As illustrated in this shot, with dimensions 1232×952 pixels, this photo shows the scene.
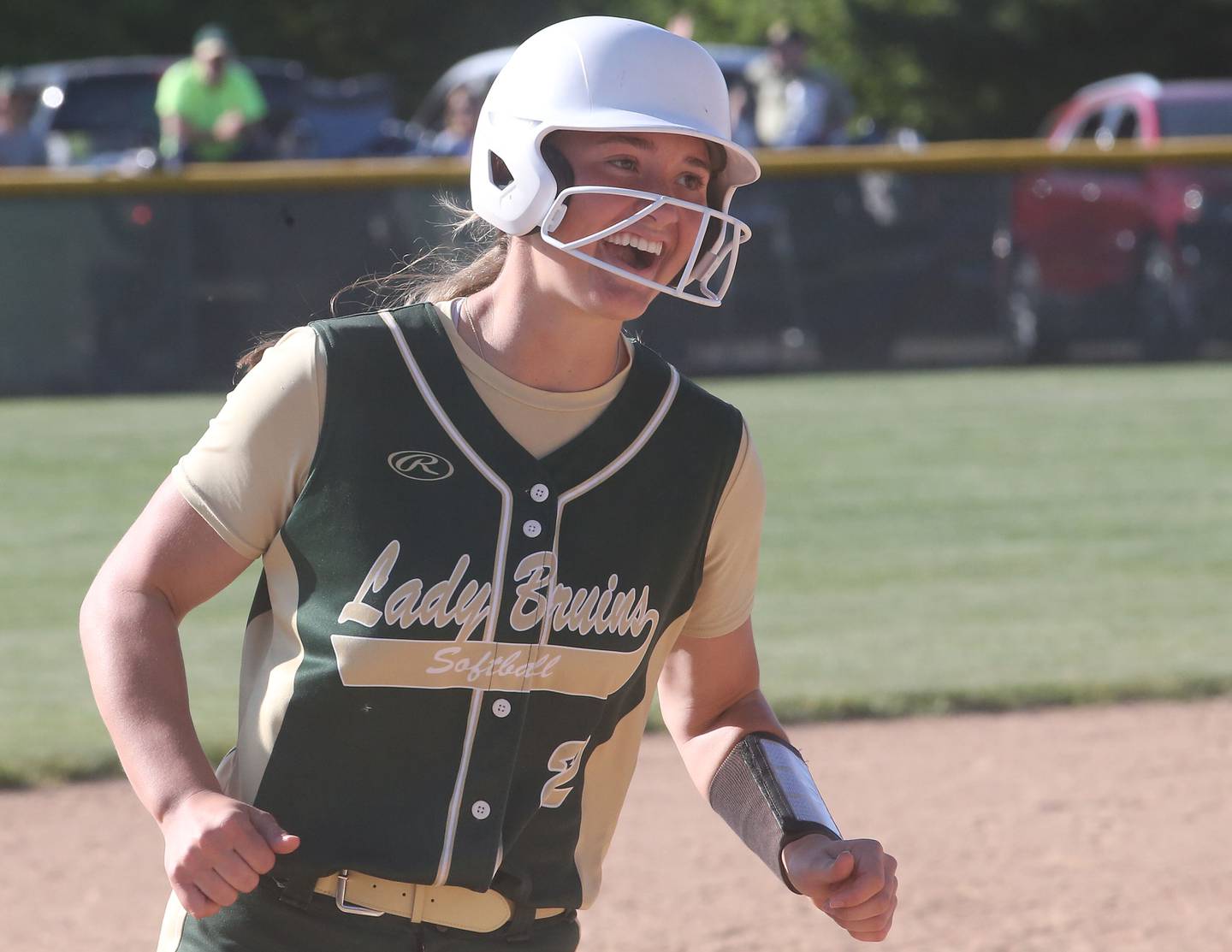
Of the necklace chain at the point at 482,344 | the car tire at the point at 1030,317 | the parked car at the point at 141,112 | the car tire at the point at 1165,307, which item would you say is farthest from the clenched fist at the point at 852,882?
the parked car at the point at 141,112

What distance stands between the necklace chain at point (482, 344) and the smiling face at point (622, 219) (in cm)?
11

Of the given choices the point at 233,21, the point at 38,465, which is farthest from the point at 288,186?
the point at 233,21

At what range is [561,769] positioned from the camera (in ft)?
7.67

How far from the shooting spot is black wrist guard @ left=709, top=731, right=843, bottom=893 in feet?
7.87

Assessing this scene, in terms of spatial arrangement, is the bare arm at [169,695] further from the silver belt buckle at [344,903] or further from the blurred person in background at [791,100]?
the blurred person in background at [791,100]

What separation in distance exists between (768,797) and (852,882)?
7.7 inches

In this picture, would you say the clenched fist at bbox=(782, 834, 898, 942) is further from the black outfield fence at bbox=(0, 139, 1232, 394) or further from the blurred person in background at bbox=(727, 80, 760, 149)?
the blurred person in background at bbox=(727, 80, 760, 149)

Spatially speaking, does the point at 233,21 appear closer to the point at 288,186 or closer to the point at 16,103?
the point at 16,103

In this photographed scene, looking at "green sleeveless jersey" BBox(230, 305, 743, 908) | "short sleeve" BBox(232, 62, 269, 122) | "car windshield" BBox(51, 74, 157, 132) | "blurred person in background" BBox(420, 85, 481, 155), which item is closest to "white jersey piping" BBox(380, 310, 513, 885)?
"green sleeveless jersey" BBox(230, 305, 743, 908)

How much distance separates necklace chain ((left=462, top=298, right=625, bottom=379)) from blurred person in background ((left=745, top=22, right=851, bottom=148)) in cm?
1152

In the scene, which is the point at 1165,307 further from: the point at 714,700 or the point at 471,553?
the point at 471,553

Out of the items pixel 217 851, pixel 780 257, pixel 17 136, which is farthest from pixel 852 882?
pixel 17 136

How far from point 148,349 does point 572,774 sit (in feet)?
33.1

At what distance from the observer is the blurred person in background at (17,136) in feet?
46.0
